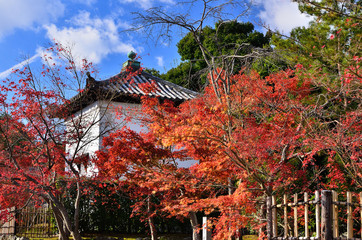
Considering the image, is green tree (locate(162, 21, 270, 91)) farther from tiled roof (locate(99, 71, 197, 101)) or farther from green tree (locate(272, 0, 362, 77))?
green tree (locate(272, 0, 362, 77))

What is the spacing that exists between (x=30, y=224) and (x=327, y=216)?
10.5m

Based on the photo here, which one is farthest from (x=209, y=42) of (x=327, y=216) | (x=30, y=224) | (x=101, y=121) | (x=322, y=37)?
(x=327, y=216)

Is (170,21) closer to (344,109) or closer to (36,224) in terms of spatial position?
(344,109)

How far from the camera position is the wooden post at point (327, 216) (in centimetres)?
538

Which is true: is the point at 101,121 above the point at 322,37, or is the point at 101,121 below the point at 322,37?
below

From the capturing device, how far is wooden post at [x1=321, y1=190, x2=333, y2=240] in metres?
5.38

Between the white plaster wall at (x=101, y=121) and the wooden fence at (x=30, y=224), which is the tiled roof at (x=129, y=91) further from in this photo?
the wooden fence at (x=30, y=224)

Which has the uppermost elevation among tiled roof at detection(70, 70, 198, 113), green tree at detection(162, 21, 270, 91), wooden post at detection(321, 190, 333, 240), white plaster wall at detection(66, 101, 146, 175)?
green tree at detection(162, 21, 270, 91)

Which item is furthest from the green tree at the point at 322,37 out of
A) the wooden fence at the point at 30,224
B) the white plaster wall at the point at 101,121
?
the wooden fence at the point at 30,224

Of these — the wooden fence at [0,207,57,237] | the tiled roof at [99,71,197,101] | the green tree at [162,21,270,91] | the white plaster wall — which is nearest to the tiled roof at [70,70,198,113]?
the tiled roof at [99,71,197,101]

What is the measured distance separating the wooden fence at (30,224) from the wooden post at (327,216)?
9.91 m

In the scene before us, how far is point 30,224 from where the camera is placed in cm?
1277

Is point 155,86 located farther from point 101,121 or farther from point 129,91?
point 101,121

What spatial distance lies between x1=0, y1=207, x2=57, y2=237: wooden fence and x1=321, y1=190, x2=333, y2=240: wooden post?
991 centimetres
